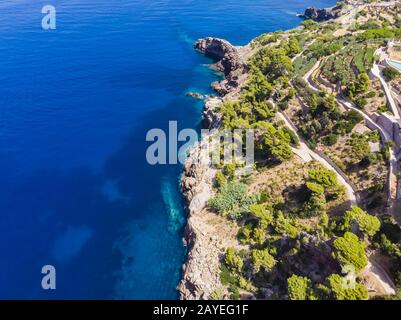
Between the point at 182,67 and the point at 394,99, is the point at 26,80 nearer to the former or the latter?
the point at 182,67

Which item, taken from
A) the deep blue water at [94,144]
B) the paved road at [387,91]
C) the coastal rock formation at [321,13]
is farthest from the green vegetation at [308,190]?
the coastal rock formation at [321,13]

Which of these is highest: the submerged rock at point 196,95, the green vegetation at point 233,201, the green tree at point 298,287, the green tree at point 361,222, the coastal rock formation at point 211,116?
the submerged rock at point 196,95

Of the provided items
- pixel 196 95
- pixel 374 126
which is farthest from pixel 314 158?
pixel 196 95

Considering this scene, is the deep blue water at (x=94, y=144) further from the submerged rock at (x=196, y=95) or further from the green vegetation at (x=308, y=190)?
the green vegetation at (x=308, y=190)

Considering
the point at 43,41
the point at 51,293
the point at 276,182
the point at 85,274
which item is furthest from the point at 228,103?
the point at 43,41

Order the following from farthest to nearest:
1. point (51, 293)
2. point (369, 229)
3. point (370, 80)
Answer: point (370, 80) → point (51, 293) → point (369, 229)

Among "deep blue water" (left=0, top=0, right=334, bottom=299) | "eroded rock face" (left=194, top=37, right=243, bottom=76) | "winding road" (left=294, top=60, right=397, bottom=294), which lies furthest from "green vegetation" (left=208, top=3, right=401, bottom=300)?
"eroded rock face" (left=194, top=37, right=243, bottom=76)
